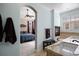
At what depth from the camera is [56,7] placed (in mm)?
1856

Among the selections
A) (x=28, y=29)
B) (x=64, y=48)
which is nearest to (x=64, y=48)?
(x=64, y=48)

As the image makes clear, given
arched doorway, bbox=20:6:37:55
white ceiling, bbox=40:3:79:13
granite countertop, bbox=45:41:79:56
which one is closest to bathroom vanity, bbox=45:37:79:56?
granite countertop, bbox=45:41:79:56

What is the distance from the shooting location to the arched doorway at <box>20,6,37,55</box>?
183cm

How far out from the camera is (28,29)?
72.2 inches

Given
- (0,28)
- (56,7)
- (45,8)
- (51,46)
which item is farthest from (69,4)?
(0,28)

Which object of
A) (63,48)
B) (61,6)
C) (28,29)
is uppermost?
(61,6)

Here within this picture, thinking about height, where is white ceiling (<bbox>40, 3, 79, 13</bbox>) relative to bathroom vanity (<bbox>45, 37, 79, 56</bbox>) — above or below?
above

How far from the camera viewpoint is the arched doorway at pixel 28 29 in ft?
6.00

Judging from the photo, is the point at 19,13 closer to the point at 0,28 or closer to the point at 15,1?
the point at 15,1

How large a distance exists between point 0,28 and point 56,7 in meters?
0.96

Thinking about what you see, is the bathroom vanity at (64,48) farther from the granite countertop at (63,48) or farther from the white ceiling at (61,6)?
the white ceiling at (61,6)

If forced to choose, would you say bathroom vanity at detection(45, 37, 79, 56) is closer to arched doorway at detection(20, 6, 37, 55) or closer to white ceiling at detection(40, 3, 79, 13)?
arched doorway at detection(20, 6, 37, 55)

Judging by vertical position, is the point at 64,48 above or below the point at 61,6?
below

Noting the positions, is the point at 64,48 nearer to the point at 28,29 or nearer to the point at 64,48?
the point at 64,48
